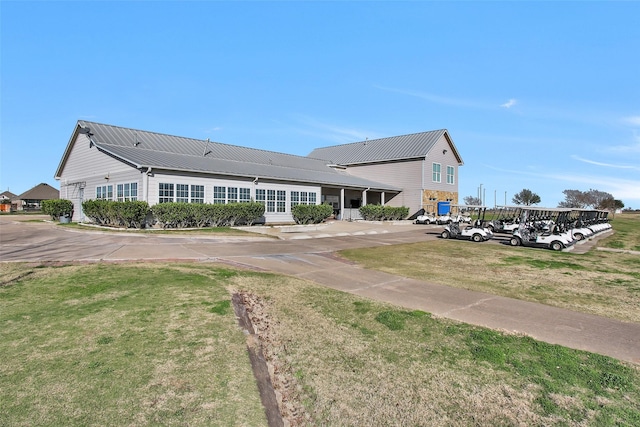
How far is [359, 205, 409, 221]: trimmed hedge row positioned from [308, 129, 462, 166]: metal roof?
20.0 feet

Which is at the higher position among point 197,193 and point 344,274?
point 197,193

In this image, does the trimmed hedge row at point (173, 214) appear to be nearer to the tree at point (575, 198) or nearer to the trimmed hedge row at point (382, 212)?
the trimmed hedge row at point (382, 212)

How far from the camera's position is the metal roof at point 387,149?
38916 millimetres

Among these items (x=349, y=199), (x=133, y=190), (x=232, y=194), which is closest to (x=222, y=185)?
(x=232, y=194)

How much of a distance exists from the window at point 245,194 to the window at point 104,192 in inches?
336

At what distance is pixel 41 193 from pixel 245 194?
217ft

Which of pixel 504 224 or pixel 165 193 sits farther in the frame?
pixel 504 224

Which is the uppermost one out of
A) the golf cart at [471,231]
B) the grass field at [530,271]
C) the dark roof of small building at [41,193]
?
the dark roof of small building at [41,193]

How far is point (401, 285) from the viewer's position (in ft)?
28.3

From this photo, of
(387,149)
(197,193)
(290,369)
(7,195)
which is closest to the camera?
(290,369)

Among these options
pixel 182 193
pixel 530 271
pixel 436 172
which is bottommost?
pixel 530 271

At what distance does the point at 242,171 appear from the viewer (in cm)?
2591

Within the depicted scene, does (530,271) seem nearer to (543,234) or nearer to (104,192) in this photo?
(543,234)

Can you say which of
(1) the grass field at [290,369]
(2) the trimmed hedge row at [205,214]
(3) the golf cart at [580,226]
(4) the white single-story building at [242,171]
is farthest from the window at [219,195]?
(3) the golf cart at [580,226]
